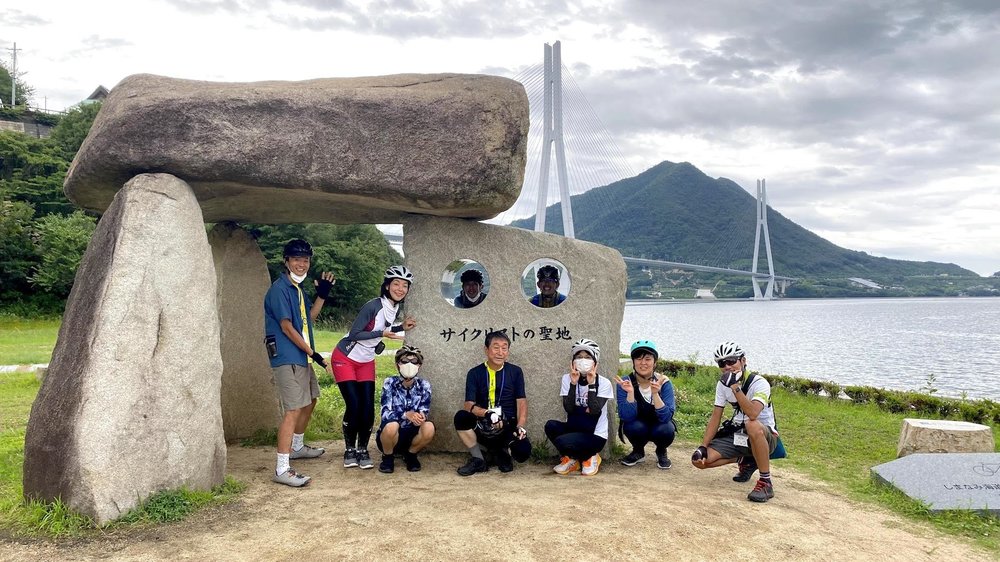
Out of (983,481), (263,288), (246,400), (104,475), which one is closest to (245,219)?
(263,288)

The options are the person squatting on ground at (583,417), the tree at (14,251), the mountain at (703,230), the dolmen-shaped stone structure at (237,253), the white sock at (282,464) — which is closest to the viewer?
the dolmen-shaped stone structure at (237,253)

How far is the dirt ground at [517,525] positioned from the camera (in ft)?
10.6

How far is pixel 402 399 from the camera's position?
15.6 ft

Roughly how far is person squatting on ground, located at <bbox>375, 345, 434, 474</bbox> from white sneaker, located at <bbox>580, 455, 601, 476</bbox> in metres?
1.10

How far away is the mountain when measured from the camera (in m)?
44.5

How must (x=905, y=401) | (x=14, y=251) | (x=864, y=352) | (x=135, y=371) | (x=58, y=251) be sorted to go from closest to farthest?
(x=135, y=371) < (x=905, y=401) < (x=58, y=251) < (x=14, y=251) < (x=864, y=352)

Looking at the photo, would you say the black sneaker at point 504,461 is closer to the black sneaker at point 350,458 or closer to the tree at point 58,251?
the black sneaker at point 350,458

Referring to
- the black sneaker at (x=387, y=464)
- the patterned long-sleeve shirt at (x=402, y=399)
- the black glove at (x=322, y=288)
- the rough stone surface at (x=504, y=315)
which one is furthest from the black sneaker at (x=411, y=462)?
the black glove at (x=322, y=288)

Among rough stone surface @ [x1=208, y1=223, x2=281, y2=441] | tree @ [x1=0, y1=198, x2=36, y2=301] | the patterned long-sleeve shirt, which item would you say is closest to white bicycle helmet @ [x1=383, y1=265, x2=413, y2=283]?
the patterned long-sleeve shirt

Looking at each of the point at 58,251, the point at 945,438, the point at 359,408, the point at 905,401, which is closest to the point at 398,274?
the point at 359,408

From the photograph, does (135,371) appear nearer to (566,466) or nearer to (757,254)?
(566,466)

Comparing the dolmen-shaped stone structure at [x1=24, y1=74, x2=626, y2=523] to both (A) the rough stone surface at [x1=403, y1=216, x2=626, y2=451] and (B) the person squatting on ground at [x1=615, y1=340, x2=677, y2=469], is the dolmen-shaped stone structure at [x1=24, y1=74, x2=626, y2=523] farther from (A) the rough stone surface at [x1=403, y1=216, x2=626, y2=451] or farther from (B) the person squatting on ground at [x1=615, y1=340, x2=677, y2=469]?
(B) the person squatting on ground at [x1=615, y1=340, x2=677, y2=469]

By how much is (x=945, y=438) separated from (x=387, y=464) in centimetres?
414

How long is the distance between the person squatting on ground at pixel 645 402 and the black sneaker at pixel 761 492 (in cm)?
79
